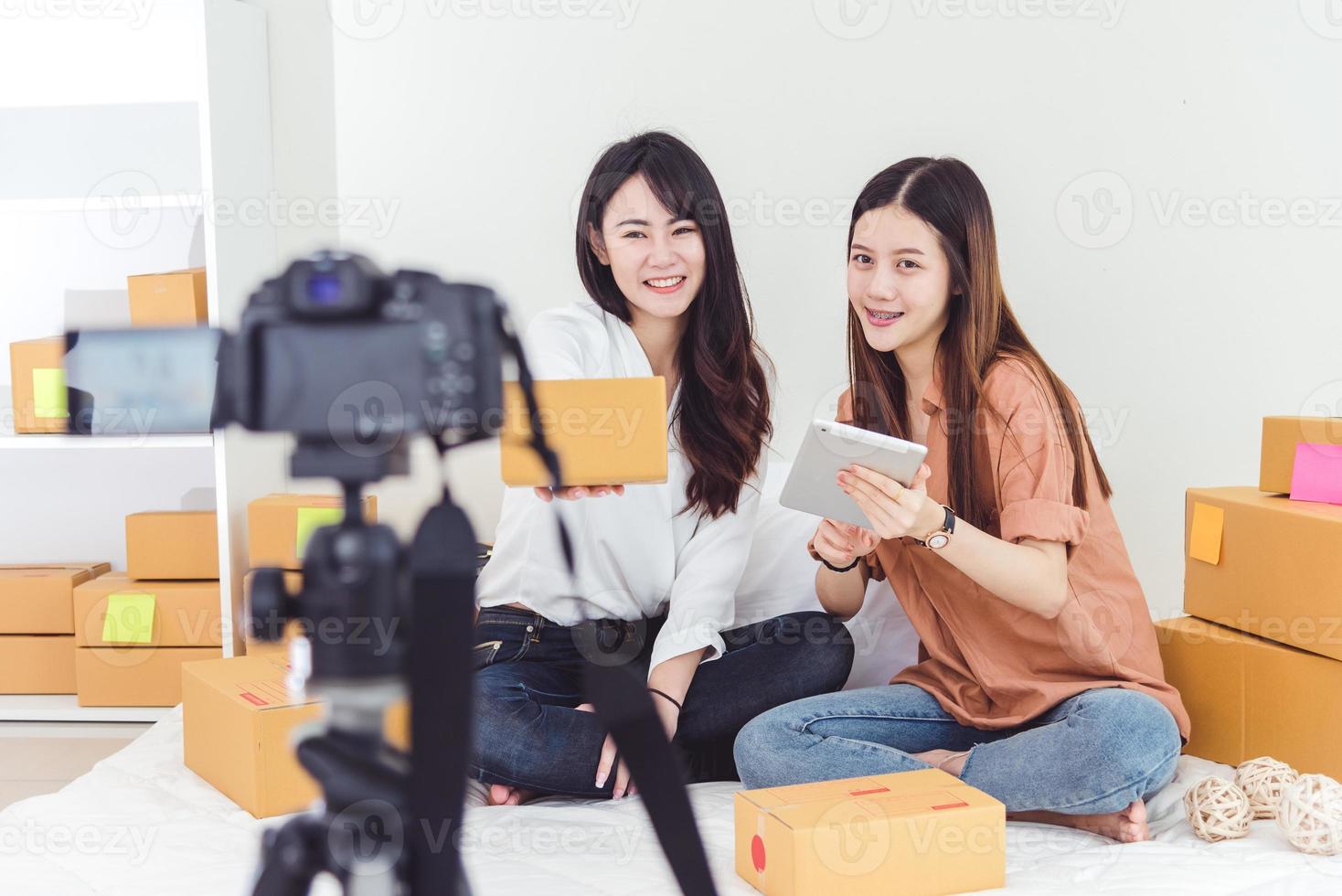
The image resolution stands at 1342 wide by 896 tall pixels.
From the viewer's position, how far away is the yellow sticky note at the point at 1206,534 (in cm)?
161

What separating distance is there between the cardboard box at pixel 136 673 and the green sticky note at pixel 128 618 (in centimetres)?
4

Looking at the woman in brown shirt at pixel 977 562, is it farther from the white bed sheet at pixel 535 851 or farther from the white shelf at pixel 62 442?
the white shelf at pixel 62 442

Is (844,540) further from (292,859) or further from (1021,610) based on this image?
(292,859)

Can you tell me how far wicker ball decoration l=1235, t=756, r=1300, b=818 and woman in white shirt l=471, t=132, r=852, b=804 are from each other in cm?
55

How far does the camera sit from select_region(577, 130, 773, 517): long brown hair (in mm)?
1620

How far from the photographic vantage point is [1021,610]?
4.84 feet

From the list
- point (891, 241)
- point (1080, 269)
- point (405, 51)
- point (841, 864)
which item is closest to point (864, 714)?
point (841, 864)

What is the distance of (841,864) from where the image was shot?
3.72 feet

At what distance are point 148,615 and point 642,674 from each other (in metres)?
1.07

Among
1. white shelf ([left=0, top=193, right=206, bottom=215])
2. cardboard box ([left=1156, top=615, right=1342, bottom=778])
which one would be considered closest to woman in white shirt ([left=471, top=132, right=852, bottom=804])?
cardboard box ([left=1156, top=615, right=1342, bottom=778])

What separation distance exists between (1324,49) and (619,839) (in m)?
1.93

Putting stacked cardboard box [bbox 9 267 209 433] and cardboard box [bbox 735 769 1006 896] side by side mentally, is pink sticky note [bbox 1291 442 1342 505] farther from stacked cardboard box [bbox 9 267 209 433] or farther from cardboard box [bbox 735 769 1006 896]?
stacked cardboard box [bbox 9 267 209 433]

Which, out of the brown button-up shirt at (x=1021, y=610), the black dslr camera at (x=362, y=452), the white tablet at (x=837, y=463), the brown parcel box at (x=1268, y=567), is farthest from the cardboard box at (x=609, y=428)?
the brown parcel box at (x=1268, y=567)

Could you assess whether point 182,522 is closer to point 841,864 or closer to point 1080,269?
point 841,864
